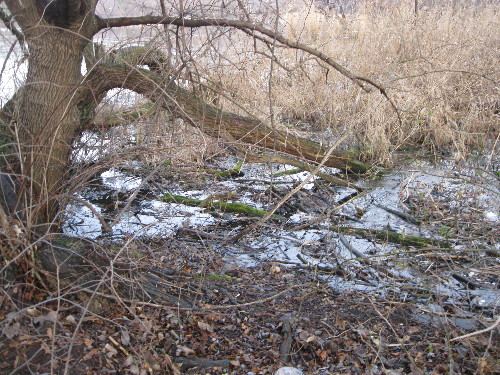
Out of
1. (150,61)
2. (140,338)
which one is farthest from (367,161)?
(140,338)

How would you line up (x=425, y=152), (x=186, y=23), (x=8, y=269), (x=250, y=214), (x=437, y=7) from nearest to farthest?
(x=8, y=269), (x=186, y=23), (x=250, y=214), (x=425, y=152), (x=437, y=7)

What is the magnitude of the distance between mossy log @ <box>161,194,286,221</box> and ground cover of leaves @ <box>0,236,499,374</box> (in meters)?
1.90

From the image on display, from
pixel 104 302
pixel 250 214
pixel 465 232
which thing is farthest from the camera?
pixel 250 214

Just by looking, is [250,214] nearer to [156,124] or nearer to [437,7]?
[156,124]

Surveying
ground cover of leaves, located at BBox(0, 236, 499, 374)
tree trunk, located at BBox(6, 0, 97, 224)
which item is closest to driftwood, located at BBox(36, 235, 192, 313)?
ground cover of leaves, located at BBox(0, 236, 499, 374)

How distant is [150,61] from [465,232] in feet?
12.5

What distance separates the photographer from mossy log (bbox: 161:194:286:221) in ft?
20.1

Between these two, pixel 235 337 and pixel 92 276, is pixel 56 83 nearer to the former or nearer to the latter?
pixel 92 276

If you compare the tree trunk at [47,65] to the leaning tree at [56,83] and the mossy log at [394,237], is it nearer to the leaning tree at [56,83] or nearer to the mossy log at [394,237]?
the leaning tree at [56,83]

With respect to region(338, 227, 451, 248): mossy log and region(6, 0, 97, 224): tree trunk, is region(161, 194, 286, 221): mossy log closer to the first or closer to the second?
region(338, 227, 451, 248): mossy log

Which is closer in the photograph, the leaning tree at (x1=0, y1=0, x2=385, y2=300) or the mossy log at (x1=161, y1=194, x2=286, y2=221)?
the leaning tree at (x1=0, y1=0, x2=385, y2=300)

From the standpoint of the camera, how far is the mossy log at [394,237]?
17.1 ft

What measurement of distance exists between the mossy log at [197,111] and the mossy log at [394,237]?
995 millimetres

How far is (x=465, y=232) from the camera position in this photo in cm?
547
